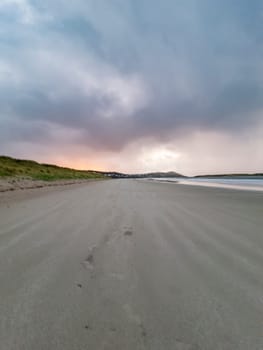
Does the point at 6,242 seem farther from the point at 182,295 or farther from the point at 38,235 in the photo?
the point at 182,295

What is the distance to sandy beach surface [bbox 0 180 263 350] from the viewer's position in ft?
4.92

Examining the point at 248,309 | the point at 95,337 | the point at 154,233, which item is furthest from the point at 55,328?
the point at 154,233

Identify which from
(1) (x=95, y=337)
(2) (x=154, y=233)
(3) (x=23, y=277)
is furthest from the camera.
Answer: (2) (x=154, y=233)

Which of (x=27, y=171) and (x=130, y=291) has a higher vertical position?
(x=27, y=171)

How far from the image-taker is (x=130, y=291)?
2.10 metres

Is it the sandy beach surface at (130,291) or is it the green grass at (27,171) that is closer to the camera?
the sandy beach surface at (130,291)

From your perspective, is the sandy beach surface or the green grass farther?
the green grass

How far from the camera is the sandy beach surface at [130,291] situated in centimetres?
150

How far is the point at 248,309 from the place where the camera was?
1870 mm

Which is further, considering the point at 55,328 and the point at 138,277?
the point at 138,277

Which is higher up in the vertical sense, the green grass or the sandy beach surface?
the green grass

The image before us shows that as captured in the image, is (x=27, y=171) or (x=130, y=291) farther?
(x=27, y=171)

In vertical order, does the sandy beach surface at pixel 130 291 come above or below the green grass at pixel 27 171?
below

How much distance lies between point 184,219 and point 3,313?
4.65 meters
